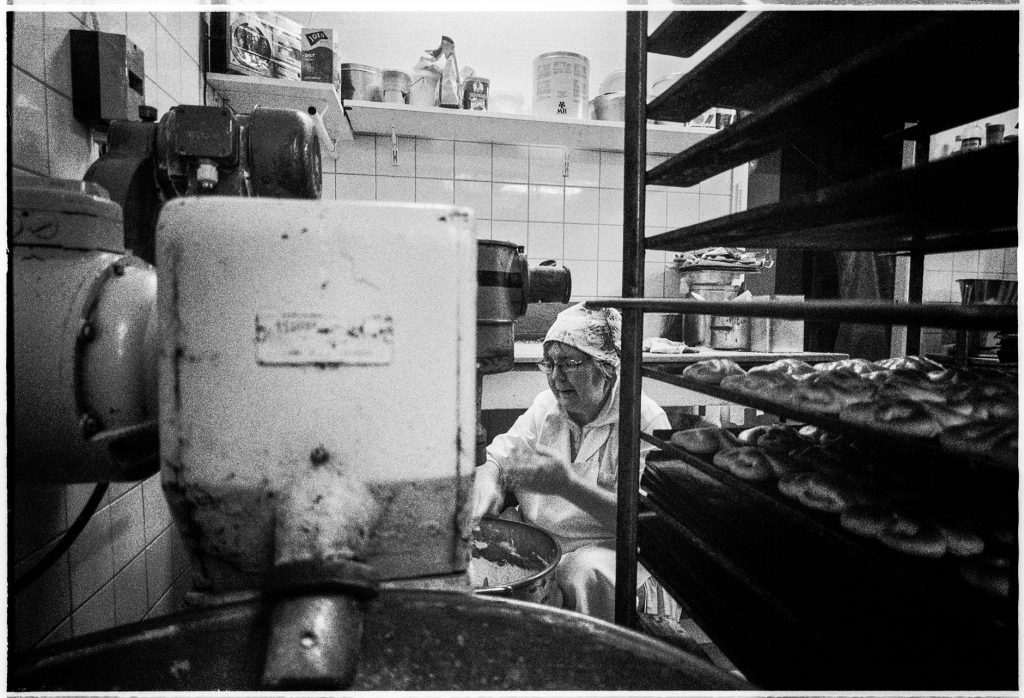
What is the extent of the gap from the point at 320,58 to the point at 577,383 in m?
1.74

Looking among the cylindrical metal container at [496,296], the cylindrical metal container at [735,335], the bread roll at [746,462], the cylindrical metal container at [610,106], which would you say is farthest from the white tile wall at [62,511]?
the cylindrical metal container at [735,335]

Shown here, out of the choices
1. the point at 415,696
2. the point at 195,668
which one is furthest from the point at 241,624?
the point at 415,696

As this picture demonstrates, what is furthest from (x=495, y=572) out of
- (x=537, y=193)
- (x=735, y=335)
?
(x=537, y=193)

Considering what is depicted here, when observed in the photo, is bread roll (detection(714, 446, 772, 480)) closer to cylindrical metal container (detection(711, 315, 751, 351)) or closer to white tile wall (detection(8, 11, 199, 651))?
white tile wall (detection(8, 11, 199, 651))

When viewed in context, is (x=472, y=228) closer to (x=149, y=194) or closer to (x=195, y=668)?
(x=195, y=668)

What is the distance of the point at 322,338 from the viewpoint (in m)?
0.48

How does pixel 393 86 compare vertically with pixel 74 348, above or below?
above

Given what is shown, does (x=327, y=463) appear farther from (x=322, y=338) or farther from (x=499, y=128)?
(x=499, y=128)

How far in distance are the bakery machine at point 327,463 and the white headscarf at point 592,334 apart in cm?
149

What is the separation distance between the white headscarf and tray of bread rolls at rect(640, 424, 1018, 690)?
59 cm

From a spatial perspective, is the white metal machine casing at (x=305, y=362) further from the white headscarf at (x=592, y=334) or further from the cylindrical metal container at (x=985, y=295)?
the cylindrical metal container at (x=985, y=295)

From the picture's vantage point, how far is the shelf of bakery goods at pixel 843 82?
652 millimetres

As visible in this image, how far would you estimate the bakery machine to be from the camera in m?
0.47

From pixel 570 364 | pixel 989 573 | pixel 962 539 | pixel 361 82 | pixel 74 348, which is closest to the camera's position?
pixel 74 348
